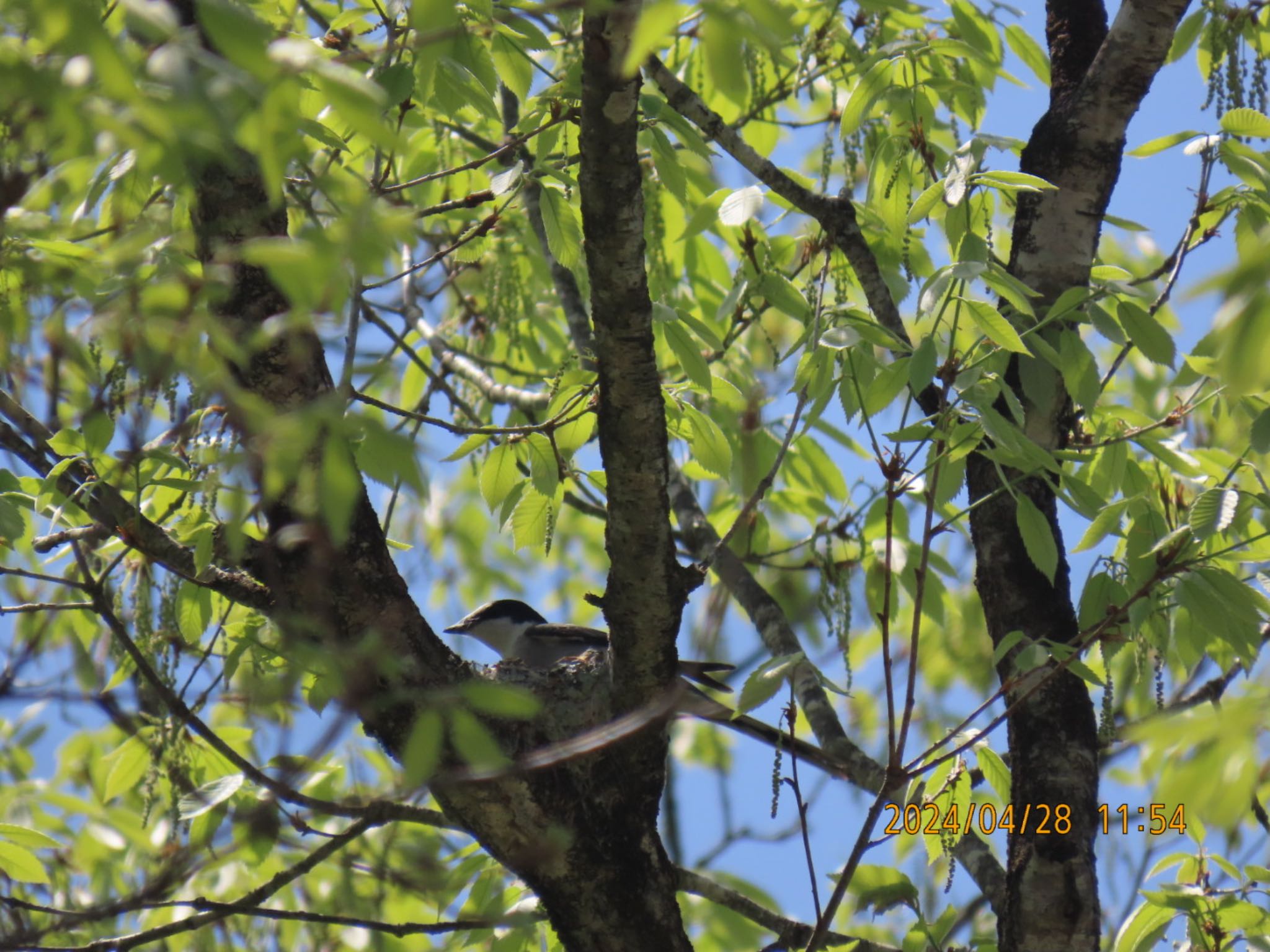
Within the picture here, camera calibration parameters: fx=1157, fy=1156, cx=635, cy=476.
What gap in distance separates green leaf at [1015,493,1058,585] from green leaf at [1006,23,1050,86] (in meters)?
1.96

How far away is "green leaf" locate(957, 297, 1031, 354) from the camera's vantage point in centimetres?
284

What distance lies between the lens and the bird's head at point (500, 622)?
7.20 m

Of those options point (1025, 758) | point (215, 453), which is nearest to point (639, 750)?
point (1025, 758)

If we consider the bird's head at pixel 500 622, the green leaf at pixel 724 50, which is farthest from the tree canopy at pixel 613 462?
the bird's head at pixel 500 622

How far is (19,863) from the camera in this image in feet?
11.0

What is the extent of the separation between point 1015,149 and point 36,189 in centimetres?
A: 270

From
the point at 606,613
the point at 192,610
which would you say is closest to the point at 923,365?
the point at 606,613

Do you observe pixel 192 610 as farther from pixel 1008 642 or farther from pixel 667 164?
pixel 1008 642

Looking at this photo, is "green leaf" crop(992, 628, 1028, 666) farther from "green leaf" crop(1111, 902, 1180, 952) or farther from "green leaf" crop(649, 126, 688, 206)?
"green leaf" crop(649, 126, 688, 206)

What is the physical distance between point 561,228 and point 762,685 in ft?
5.18

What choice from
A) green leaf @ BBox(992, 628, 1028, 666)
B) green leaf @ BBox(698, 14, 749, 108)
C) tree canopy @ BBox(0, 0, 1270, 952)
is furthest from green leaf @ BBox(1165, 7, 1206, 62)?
green leaf @ BBox(698, 14, 749, 108)

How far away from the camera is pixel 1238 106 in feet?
12.9

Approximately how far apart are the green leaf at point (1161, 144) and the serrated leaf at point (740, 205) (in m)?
1.24

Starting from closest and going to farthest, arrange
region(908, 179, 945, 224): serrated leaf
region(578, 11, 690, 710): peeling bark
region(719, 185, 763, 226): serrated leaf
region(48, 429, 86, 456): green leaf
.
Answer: region(578, 11, 690, 710): peeling bark
region(48, 429, 86, 456): green leaf
region(908, 179, 945, 224): serrated leaf
region(719, 185, 763, 226): serrated leaf
